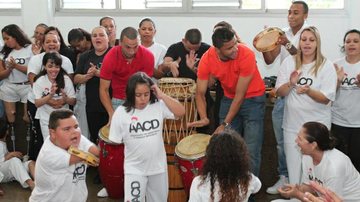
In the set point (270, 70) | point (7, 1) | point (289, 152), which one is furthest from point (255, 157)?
point (7, 1)

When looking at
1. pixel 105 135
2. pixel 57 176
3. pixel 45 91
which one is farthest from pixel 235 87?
pixel 45 91

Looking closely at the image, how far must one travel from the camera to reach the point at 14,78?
220 inches

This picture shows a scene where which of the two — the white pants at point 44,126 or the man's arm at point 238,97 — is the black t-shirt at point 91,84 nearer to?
the white pants at point 44,126

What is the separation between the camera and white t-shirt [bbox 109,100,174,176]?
3660mm

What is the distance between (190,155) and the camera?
154 inches

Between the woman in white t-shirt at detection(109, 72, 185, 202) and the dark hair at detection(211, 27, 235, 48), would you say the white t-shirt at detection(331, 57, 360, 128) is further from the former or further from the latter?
the woman in white t-shirt at detection(109, 72, 185, 202)

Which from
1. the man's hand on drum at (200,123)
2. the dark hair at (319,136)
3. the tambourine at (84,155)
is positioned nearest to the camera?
the tambourine at (84,155)

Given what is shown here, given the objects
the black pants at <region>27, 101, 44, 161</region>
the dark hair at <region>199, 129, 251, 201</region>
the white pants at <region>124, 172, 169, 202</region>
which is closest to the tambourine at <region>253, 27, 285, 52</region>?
the white pants at <region>124, 172, 169, 202</region>

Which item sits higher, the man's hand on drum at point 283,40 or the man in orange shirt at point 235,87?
the man's hand on drum at point 283,40

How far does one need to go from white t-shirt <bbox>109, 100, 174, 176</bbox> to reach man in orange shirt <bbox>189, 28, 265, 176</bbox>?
0.53m

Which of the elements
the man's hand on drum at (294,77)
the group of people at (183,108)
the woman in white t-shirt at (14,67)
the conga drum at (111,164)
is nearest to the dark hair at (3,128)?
the group of people at (183,108)

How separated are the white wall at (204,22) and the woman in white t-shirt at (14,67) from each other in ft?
5.91

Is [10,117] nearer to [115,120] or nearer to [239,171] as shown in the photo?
[115,120]

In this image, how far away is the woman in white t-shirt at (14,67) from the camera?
5.49 metres
